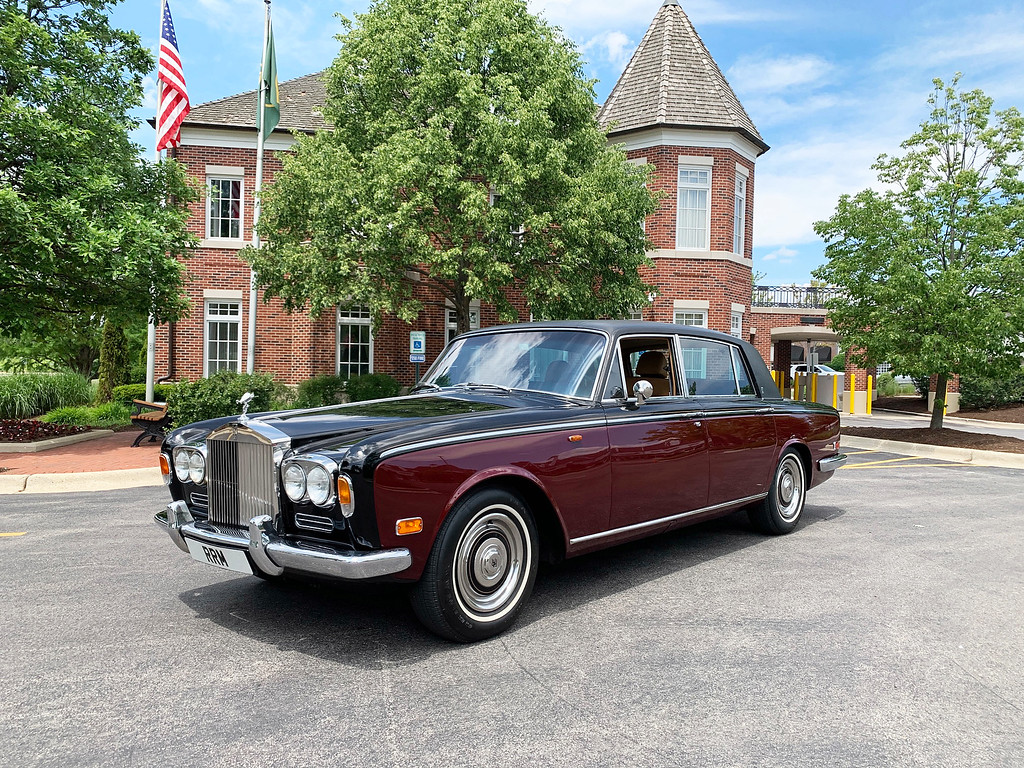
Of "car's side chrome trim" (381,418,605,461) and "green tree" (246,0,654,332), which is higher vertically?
"green tree" (246,0,654,332)

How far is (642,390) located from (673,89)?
19.0 m

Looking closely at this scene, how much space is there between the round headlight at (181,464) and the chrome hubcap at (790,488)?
4.61 metres

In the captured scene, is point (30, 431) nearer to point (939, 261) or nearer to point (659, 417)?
point (659, 417)

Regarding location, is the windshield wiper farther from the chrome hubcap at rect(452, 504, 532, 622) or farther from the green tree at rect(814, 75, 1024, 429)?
the green tree at rect(814, 75, 1024, 429)

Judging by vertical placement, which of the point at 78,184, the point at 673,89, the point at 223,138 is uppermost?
the point at 673,89

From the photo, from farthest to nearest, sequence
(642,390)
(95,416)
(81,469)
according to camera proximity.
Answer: (95,416) → (81,469) → (642,390)

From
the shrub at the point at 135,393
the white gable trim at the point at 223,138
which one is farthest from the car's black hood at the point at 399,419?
the white gable trim at the point at 223,138

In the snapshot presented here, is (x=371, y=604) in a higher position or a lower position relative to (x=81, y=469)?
higher

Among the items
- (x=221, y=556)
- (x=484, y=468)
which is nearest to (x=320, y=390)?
(x=221, y=556)

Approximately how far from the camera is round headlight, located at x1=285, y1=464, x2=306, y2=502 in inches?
143

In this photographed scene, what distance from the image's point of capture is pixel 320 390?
59.2ft

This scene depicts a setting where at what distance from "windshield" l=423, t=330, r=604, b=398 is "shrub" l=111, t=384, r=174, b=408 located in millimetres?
15214

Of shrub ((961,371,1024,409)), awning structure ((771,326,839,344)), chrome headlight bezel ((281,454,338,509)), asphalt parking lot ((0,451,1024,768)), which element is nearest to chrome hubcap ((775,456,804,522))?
asphalt parking lot ((0,451,1024,768))

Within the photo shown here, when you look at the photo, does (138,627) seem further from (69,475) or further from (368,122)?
(368,122)
